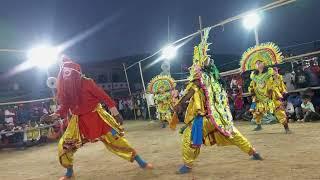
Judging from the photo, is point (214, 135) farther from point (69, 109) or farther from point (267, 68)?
point (267, 68)

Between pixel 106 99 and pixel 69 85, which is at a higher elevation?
pixel 69 85

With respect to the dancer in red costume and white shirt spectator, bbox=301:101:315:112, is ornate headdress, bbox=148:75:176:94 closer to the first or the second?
white shirt spectator, bbox=301:101:315:112

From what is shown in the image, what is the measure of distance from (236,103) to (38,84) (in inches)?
668

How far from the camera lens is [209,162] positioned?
248 inches

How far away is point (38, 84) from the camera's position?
26.5 m

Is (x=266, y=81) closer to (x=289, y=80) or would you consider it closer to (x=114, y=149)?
(x=289, y=80)

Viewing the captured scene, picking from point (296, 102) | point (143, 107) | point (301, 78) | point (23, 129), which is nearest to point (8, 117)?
point (23, 129)

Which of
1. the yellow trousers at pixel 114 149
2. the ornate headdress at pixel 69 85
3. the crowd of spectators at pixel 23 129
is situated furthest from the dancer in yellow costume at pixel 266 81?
the crowd of spectators at pixel 23 129

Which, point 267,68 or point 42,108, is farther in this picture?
point 42,108

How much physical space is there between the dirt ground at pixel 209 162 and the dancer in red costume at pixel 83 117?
0.54m

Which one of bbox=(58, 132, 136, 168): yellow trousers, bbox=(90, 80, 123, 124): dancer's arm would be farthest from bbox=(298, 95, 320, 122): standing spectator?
bbox=(90, 80, 123, 124): dancer's arm

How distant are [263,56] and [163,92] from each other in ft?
17.9

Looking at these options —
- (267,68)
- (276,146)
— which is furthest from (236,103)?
(276,146)

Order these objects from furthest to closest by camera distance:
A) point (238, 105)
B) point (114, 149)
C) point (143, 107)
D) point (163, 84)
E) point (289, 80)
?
point (143, 107) < point (163, 84) < point (238, 105) < point (289, 80) < point (114, 149)
